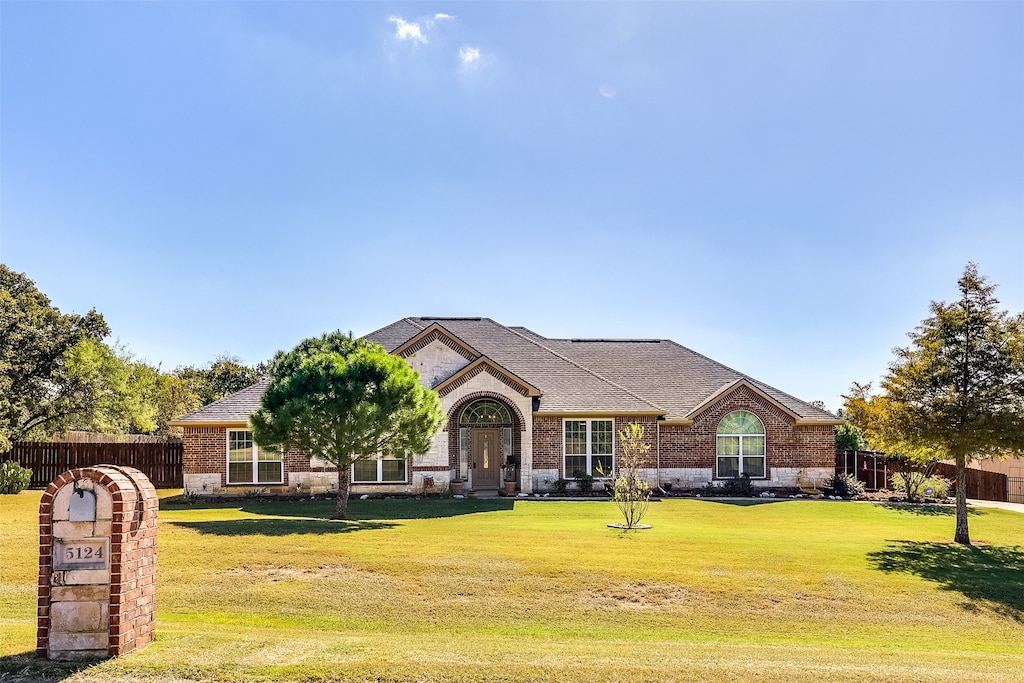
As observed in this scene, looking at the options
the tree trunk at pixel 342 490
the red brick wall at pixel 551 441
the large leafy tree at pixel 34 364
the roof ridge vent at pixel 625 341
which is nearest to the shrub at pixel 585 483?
the red brick wall at pixel 551 441

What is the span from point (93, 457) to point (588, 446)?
21.0m

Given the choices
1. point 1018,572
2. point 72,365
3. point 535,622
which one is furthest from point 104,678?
point 72,365

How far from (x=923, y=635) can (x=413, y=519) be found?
12.6m

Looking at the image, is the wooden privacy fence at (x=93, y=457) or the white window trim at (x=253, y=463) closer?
the white window trim at (x=253, y=463)

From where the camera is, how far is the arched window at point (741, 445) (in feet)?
95.7

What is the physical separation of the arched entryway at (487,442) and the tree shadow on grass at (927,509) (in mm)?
13111

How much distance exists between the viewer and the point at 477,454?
27.8 meters

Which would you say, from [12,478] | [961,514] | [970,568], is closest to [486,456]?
[961,514]

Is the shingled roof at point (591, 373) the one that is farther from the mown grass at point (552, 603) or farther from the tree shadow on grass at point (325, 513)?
the mown grass at point (552, 603)

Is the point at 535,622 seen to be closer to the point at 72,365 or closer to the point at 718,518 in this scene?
the point at 718,518

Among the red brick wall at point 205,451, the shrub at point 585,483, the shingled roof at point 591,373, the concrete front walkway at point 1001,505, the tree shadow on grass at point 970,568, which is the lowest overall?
the concrete front walkway at point 1001,505

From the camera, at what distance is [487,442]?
91.3 feet

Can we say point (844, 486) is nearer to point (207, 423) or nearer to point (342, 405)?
point (342, 405)

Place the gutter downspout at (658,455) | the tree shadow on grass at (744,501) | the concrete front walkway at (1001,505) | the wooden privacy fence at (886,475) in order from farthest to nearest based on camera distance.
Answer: the wooden privacy fence at (886,475)
the gutter downspout at (658,455)
the tree shadow on grass at (744,501)
the concrete front walkway at (1001,505)
